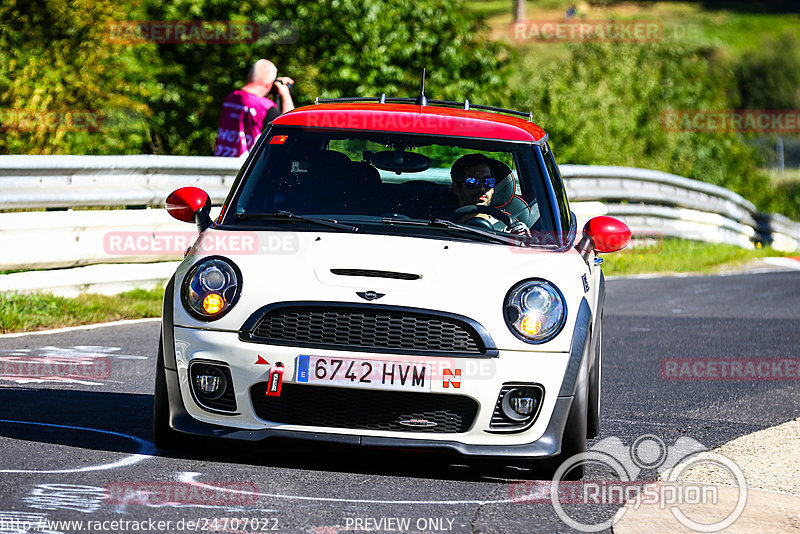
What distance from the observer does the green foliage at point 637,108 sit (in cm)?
2395

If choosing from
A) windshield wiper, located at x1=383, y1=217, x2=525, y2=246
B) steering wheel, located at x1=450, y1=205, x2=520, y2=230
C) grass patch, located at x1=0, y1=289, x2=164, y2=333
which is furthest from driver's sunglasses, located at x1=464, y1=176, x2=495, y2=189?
grass patch, located at x1=0, y1=289, x2=164, y2=333

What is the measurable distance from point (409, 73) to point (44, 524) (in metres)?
14.7

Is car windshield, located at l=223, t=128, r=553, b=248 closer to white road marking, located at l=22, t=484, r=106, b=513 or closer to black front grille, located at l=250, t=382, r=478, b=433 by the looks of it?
black front grille, located at l=250, t=382, r=478, b=433

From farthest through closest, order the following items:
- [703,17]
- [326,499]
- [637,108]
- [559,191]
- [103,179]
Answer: [703,17] → [637,108] → [103,179] → [559,191] → [326,499]

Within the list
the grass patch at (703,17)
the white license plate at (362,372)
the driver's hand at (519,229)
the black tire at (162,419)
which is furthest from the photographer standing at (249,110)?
the grass patch at (703,17)

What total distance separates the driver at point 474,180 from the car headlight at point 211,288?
125 centimetres

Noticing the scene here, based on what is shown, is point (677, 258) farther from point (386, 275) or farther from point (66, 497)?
point (66, 497)

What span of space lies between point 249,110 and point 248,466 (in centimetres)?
625

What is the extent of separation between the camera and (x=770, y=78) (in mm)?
94938

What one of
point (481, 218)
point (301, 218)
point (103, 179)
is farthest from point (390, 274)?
point (103, 179)

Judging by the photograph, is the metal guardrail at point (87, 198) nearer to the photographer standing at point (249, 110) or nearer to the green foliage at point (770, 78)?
the photographer standing at point (249, 110)

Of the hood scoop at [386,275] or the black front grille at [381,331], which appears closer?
the black front grille at [381,331]

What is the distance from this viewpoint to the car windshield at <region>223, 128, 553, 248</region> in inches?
228

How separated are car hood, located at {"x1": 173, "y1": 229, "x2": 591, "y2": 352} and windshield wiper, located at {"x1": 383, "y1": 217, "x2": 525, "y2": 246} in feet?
0.34
